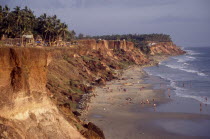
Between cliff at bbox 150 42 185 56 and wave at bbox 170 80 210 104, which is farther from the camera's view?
cliff at bbox 150 42 185 56

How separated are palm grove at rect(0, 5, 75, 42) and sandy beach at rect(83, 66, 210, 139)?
52.3ft

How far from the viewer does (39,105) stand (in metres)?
19.4

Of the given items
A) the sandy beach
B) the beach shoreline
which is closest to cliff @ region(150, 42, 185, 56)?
the beach shoreline

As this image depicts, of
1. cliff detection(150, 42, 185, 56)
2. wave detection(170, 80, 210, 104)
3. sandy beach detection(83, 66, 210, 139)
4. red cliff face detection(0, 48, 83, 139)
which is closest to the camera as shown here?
red cliff face detection(0, 48, 83, 139)

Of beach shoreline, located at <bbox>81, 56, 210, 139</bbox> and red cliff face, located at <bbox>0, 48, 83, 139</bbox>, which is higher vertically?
red cliff face, located at <bbox>0, 48, 83, 139</bbox>

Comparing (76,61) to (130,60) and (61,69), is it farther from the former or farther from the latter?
(130,60)

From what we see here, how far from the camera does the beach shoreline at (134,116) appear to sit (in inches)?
1187

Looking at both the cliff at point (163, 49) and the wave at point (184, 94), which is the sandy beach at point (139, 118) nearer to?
the wave at point (184, 94)

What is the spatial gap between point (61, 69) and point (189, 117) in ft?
86.0

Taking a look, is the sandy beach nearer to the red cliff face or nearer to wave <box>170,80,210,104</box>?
wave <box>170,80,210,104</box>

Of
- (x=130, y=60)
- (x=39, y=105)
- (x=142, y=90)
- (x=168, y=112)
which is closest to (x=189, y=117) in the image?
(x=168, y=112)

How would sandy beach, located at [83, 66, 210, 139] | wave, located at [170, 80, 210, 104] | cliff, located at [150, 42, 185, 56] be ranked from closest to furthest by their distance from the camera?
1. sandy beach, located at [83, 66, 210, 139]
2. wave, located at [170, 80, 210, 104]
3. cliff, located at [150, 42, 185, 56]

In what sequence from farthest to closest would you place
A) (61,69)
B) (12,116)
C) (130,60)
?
(130,60)
(61,69)
(12,116)

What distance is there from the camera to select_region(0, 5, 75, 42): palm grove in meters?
45.8
